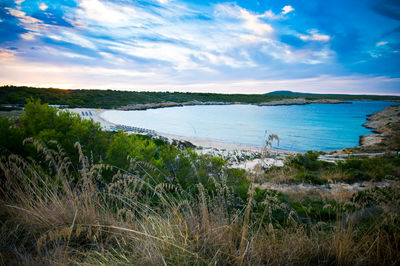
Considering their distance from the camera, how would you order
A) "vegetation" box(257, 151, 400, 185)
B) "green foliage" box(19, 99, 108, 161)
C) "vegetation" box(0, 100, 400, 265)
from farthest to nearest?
1. "vegetation" box(257, 151, 400, 185)
2. "green foliage" box(19, 99, 108, 161)
3. "vegetation" box(0, 100, 400, 265)

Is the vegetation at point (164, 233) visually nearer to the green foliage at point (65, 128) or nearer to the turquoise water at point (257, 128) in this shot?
the green foliage at point (65, 128)

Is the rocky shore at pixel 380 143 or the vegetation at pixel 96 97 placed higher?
the vegetation at pixel 96 97

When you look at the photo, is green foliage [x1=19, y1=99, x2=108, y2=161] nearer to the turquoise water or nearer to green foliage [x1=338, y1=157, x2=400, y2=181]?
green foliage [x1=338, y1=157, x2=400, y2=181]

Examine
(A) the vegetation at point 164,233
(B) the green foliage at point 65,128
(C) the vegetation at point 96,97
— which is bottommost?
(A) the vegetation at point 164,233

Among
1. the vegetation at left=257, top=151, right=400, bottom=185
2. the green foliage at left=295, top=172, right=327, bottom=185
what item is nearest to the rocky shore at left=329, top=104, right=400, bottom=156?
the vegetation at left=257, top=151, right=400, bottom=185

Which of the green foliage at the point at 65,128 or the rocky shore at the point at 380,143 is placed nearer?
the green foliage at the point at 65,128

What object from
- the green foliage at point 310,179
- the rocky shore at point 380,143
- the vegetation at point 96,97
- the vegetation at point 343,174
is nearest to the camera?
the green foliage at point 310,179

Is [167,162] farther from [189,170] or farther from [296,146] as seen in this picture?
[296,146]

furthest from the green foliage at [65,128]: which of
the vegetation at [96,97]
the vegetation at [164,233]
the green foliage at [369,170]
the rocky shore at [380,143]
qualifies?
the vegetation at [96,97]

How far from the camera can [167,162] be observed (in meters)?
6.18

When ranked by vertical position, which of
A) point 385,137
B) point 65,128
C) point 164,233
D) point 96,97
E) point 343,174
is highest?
point 96,97

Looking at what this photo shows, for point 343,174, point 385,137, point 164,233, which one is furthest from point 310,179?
point 385,137

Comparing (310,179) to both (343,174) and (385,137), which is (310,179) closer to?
(343,174)

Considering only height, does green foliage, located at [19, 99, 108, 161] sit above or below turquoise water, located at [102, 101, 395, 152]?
above
